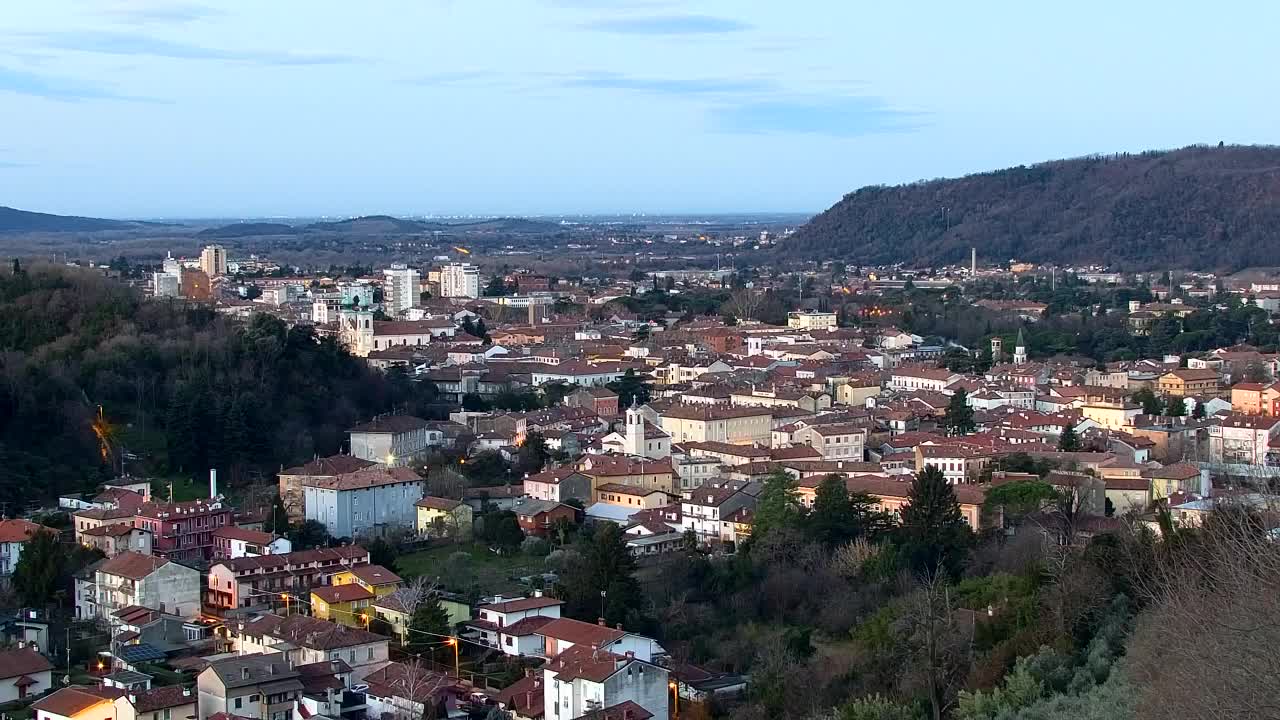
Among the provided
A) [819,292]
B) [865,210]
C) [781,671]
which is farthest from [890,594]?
[865,210]

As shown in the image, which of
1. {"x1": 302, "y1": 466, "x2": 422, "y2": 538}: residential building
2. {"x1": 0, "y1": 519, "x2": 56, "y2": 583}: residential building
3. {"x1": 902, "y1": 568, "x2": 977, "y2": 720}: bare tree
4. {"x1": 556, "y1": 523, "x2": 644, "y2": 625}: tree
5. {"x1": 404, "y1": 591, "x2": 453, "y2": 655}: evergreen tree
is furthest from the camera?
{"x1": 302, "y1": 466, "x2": 422, "y2": 538}: residential building

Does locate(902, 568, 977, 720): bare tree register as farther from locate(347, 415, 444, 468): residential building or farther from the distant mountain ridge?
the distant mountain ridge

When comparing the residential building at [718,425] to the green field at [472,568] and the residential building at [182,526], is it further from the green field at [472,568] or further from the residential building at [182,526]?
the residential building at [182,526]

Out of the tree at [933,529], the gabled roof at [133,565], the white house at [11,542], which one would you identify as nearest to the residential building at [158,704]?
the gabled roof at [133,565]

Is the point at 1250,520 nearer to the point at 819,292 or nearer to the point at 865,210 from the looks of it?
the point at 819,292

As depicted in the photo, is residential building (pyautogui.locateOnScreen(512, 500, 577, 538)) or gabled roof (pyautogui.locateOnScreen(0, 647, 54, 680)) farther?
residential building (pyautogui.locateOnScreen(512, 500, 577, 538))

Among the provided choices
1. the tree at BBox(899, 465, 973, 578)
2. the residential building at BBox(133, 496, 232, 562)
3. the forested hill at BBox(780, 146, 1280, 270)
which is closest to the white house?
the residential building at BBox(133, 496, 232, 562)
